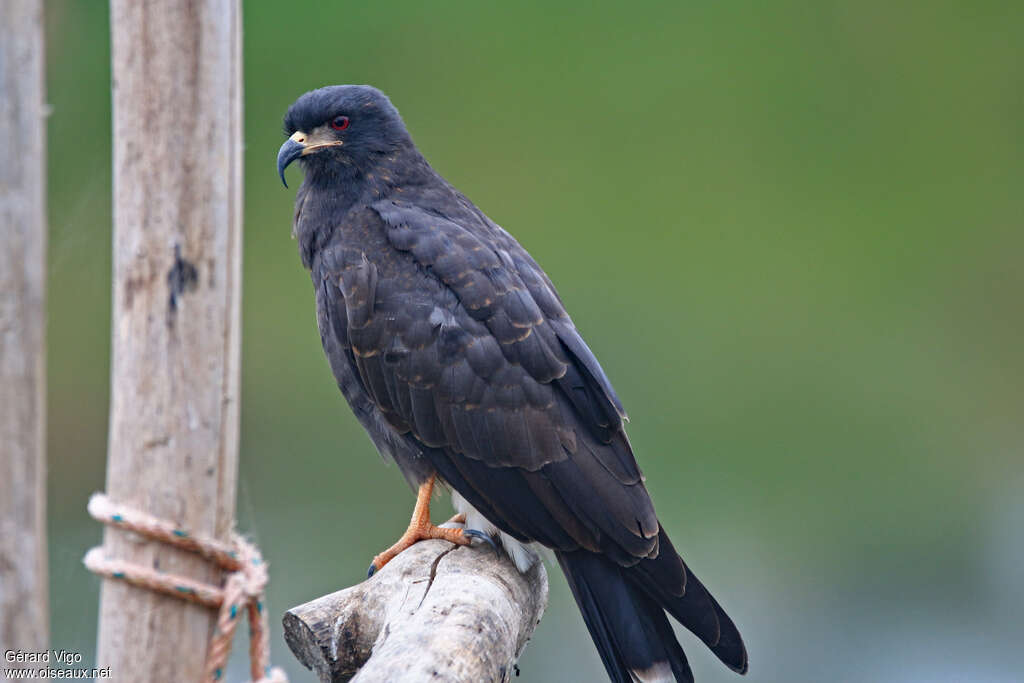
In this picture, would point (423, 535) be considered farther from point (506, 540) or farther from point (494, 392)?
point (494, 392)

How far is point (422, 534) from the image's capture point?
301 centimetres

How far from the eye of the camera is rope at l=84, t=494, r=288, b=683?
59.9 inches

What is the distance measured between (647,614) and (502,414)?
0.64m

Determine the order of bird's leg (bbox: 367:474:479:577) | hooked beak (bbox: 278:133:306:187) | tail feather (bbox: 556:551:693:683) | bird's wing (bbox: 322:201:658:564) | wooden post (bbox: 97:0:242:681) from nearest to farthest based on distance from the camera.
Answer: wooden post (bbox: 97:0:242:681)
tail feather (bbox: 556:551:693:683)
bird's wing (bbox: 322:201:658:564)
bird's leg (bbox: 367:474:479:577)
hooked beak (bbox: 278:133:306:187)

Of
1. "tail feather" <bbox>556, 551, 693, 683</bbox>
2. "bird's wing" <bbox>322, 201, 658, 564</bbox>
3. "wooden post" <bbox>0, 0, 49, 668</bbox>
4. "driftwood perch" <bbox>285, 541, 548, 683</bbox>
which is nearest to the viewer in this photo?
Answer: "wooden post" <bbox>0, 0, 49, 668</bbox>

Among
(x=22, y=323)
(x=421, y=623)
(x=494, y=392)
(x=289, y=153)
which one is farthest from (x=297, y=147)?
(x=22, y=323)

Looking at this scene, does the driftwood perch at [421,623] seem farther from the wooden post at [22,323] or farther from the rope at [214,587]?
the wooden post at [22,323]

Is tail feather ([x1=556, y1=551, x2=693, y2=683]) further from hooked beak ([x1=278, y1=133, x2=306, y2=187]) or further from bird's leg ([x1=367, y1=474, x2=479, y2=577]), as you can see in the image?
hooked beak ([x1=278, y1=133, x2=306, y2=187])

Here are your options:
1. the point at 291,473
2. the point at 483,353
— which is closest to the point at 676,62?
the point at 291,473

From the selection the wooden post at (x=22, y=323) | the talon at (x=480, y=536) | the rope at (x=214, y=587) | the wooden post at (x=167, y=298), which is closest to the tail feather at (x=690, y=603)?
the talon at (x=480, y=536)

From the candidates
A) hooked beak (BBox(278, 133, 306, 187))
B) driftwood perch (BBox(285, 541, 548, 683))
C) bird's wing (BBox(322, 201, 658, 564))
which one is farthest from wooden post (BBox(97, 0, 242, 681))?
hooked beak (BBox(278, 133, 306, 187))

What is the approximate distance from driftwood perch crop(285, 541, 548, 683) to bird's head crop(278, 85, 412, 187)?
124cm

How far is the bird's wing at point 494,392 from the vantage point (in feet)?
9.34

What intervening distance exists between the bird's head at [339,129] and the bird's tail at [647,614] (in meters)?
1.37
